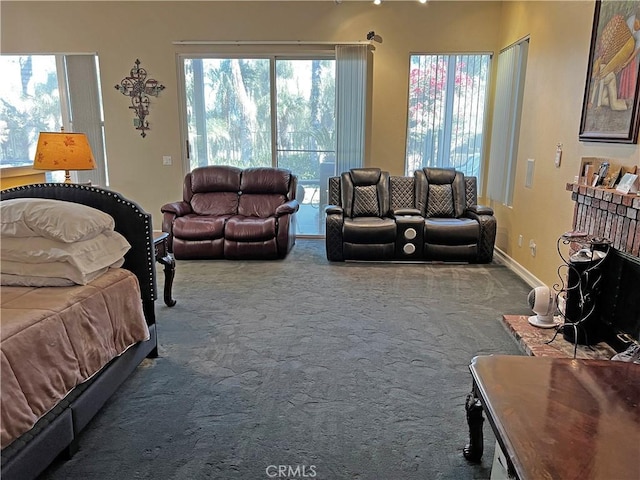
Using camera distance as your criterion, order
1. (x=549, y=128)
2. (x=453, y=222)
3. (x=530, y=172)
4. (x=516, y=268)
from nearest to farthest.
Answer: (x=549, y=128) < (x=530, y=172) < (x=516, y=268) < (x=453, y=222)

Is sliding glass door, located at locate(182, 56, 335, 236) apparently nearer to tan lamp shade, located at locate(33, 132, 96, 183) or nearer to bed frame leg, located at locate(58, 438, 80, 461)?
tan lamp shade, located at locate(33, 132, 96, 183)

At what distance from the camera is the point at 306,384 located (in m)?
2.58

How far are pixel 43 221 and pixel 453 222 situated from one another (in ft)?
13.1

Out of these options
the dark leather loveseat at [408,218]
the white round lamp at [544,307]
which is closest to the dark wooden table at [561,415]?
the white round lamp at [544,307]

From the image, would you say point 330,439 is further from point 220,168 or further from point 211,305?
point 220,168

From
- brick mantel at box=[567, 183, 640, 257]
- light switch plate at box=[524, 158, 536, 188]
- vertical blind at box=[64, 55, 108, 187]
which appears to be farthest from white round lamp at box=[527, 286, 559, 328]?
vertical blind at box=[64, 55, 108, 187]

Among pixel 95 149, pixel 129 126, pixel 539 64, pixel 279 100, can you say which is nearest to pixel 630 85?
pixel 539 64

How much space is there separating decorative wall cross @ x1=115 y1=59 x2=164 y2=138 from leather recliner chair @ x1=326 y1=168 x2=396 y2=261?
2814mm

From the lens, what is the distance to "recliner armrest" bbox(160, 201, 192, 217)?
5.23 metres

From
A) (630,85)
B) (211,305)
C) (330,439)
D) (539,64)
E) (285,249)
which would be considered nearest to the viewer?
(330,439)

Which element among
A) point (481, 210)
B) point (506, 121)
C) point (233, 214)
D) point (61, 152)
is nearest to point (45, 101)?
point (61, 152)

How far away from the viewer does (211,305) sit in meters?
3.77

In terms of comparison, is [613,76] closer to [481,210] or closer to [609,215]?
[609,215]

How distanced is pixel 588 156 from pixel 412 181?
2.31 metres
